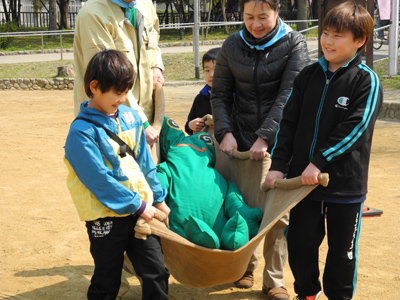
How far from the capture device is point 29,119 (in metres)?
10.4

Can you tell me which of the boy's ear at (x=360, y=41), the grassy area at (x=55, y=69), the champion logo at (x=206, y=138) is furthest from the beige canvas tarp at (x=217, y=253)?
the grassy area at (x=55, y=69)

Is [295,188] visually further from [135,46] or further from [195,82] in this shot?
[195,82]

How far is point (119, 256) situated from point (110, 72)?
848 mm

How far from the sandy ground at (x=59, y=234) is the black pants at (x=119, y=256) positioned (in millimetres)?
850

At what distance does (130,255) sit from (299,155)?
0.94 metres

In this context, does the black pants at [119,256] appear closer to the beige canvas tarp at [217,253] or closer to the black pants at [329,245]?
the beige canvas tarp at [217,253]

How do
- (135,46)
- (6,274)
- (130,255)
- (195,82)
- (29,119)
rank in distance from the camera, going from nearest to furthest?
(130,255) → (135,46) → (6,274) → (29,119) → (195,82)

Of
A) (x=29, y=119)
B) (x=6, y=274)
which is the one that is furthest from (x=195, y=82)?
(x=6, y=274)

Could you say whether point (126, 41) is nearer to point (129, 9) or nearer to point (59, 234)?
point (129, 9)

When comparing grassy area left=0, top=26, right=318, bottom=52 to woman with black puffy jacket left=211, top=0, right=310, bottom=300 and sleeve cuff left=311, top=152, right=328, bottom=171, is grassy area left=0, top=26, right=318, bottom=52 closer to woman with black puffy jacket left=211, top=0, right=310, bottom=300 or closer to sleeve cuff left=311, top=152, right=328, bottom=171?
woman with black puffy jacket left=211, top=0, right=310, bottom=300

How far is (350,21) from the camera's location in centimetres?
274

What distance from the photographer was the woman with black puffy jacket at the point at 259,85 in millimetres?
3281

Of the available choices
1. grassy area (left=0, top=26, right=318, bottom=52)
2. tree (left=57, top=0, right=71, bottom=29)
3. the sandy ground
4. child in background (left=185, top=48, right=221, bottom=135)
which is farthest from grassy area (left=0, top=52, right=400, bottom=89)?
tree (left=57, top=0, right=71, bottom=29)

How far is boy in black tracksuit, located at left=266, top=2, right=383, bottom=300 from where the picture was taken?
274cm
